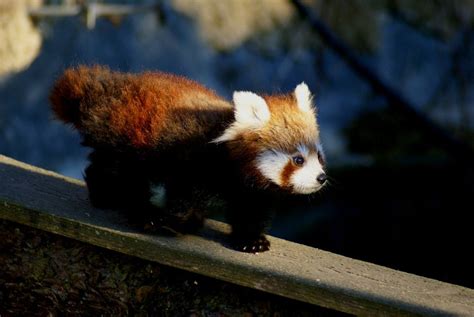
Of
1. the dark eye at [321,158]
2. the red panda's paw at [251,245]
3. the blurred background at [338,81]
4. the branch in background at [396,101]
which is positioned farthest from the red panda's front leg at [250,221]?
the branch in background at [396,101]

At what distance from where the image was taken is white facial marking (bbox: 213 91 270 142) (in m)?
2.85

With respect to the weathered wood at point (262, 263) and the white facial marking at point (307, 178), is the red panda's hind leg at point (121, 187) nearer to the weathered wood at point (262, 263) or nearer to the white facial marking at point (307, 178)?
the weathered wood at point (262, 263)

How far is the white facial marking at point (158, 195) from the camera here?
2943mm

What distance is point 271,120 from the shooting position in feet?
9.57

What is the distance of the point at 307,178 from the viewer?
286cm

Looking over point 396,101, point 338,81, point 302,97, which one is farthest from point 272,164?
point 338,81

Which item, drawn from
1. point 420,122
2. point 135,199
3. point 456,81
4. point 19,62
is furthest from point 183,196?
point 456,81

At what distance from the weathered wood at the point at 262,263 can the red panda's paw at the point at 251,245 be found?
0.03 m

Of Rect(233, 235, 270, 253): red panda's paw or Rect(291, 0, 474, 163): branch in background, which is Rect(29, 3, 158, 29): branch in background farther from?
Rect(233, 235, 270, 253): red panda's paw

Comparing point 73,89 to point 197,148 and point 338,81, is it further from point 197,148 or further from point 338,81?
point 338,81

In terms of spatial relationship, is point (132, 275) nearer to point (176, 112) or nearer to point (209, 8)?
point (176, 112)

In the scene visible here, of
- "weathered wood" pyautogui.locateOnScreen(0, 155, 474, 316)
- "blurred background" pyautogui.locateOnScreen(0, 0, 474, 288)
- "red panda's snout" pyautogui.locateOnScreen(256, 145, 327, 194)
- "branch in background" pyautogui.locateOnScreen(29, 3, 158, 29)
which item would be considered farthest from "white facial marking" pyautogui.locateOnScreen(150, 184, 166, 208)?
"branch in background" pyautogui.locateOnScreen(29, 3, 158, 29)

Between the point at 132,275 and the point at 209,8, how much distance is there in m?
3.20

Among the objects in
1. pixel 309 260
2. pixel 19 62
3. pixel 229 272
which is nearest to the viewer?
pixel 229 272
